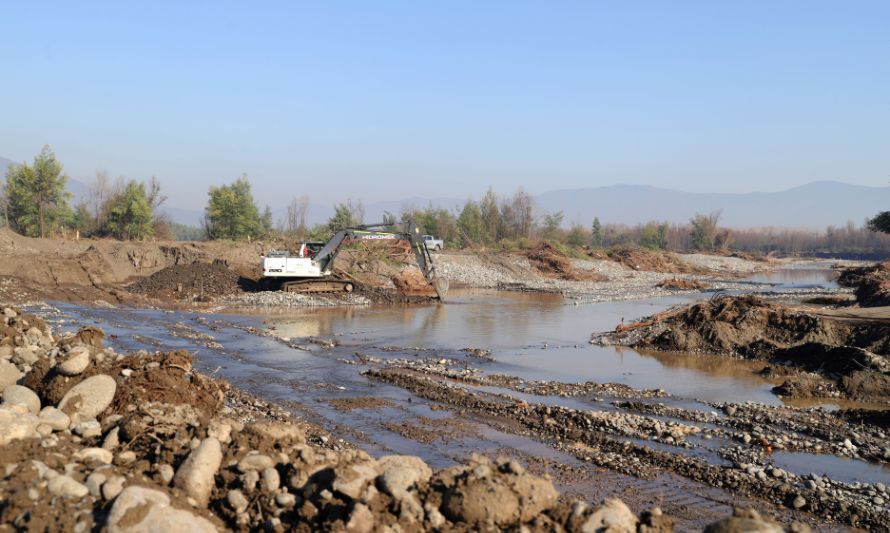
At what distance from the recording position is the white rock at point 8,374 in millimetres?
9914

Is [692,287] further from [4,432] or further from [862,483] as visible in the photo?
[4,432]

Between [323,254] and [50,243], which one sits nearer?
[323,254]

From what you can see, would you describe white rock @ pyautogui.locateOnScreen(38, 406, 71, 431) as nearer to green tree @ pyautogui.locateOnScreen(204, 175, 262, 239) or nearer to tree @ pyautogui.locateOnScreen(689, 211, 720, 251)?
green tree @ pyautogui.locateOnScreen(204, 175, 262, 239)

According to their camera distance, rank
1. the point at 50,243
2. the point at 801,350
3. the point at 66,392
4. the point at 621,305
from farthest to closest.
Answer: the point at 50,243 → the point at 621,305 → the point at 801,350 → the point at 66,392

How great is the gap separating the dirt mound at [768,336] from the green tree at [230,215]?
121ft

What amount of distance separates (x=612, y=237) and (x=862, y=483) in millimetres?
114665

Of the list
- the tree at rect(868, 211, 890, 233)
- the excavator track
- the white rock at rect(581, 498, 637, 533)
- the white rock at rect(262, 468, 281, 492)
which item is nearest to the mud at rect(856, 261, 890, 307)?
the tree at rect(868, 211, 890, 233)

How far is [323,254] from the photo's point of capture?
3350 centimetres

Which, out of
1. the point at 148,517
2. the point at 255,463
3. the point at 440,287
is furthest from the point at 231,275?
the point at 148,517

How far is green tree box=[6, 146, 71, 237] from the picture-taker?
48.9m

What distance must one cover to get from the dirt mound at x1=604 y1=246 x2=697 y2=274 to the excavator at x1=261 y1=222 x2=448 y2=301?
36748 mm

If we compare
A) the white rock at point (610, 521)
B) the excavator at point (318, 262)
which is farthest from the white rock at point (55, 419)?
the excavator at point (318, 262)

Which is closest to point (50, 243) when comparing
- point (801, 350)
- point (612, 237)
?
point (801, 350)

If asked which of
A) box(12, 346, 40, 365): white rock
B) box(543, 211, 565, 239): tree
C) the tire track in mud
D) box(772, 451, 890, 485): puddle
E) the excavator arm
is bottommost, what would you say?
box(772, 451, 890, 485): puddle
